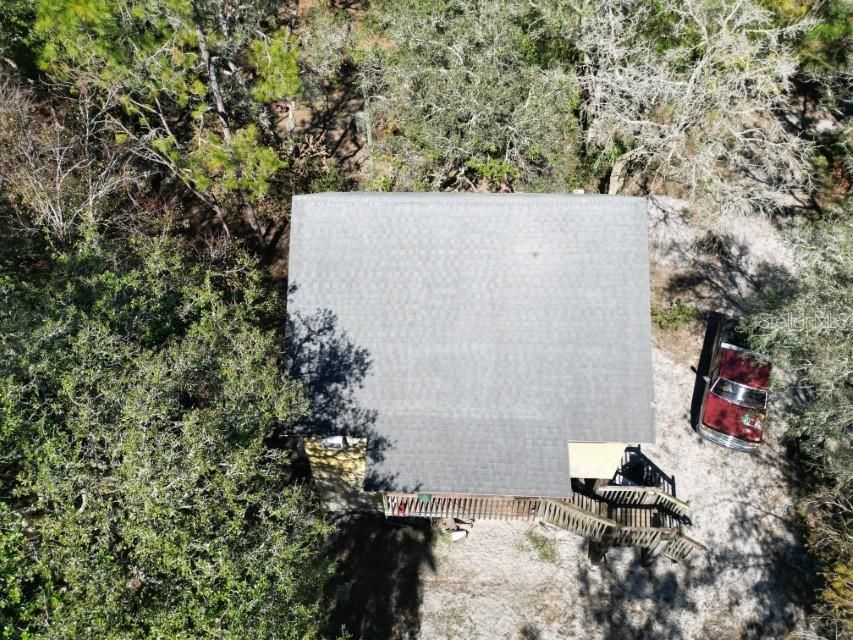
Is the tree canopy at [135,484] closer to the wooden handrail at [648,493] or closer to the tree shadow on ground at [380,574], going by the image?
the tree shadow on ground at [380,574]

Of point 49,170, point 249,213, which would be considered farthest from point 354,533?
point 49,170

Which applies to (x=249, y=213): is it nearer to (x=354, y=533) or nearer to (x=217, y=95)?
(x=217, y=95)

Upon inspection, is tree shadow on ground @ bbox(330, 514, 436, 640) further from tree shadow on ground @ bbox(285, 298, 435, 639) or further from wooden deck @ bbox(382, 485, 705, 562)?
wooden deck @ bbox(382, 485, 705, 562)

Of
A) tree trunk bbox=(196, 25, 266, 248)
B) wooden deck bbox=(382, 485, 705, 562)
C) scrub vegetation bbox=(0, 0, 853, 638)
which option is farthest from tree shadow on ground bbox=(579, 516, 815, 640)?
tree trunk bbox=(196, 25, 266, 248)

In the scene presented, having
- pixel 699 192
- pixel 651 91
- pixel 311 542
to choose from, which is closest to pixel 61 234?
pixel 311 542

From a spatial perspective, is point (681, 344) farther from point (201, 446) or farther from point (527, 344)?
point (201, 446)

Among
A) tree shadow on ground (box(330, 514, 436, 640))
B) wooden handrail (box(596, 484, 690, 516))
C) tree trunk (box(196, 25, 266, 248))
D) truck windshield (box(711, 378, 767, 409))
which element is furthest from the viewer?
truck windshield (box(711, 378, 767, 409))

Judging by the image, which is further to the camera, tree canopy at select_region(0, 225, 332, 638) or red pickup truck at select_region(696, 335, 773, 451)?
red pickup truck at select_region(696, 335, 773, 451)
